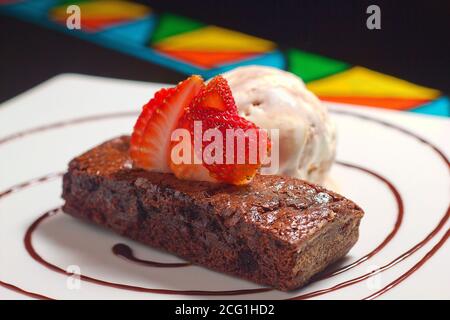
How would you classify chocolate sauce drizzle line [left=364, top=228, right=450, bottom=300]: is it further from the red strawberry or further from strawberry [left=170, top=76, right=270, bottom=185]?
the red strawberry

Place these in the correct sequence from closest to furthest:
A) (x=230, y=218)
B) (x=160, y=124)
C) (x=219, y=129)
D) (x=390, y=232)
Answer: (x=230, y=218), (x=219, y=129), (x=160, y=124), (x=390, y=232)

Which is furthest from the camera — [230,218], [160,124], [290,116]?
[290,116]

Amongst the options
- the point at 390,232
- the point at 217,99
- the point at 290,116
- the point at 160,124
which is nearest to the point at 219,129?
the point at 217,99

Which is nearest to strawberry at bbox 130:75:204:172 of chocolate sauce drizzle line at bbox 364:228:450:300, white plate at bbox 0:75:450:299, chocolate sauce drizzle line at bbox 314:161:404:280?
white plate at bbox 0:75:450:299

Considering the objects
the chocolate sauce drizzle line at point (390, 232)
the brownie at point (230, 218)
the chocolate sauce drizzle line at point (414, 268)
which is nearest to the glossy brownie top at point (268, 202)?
the brownie at point (230, 218)

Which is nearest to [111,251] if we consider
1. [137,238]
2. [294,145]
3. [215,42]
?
[137,238]

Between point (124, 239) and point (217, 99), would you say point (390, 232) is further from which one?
point (124, 239)

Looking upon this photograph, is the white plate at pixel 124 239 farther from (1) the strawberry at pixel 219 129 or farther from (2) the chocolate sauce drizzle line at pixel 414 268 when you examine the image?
(1) the strawberry at pixel 219 129

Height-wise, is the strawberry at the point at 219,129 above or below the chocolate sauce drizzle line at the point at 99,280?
above
